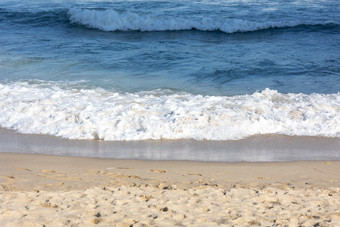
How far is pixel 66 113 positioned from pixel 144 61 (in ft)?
15.6

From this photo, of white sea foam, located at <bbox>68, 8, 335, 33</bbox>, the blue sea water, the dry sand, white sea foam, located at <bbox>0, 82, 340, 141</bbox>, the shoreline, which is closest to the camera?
the dry sand

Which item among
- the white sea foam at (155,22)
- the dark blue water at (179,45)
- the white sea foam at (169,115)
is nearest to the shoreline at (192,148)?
the white sea foam at (169,115)

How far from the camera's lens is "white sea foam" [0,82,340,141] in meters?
7.01

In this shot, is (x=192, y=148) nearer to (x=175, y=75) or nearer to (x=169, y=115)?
(x=169, y=115)

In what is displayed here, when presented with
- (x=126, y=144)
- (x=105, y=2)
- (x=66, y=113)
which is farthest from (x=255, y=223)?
(x=105, y=2)

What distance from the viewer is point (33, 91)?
356 inches

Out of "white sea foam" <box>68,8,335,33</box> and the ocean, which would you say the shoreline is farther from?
"white sea foam" <box>68,8,335,33</box>

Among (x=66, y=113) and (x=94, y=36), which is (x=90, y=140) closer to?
(x=66, y=113)

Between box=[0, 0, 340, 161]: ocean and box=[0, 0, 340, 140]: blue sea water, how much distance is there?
3cm

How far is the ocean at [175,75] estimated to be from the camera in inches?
277

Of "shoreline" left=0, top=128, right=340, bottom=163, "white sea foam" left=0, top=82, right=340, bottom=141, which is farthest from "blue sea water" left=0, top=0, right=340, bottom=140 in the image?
"shoreline" left=0, top=128, right=340, bottom=163

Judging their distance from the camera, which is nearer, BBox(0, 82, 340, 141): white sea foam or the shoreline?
the shoreline

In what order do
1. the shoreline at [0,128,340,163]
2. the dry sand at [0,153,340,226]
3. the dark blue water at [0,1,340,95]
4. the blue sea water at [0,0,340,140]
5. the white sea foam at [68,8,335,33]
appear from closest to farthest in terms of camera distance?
the dry sand at [0,153,340,226] → the shoreline at [0,128,340,163] → the blue sea water at [0,0,340,140] → the dark blue water at [0,1,340,95] → the white sea foam at [68,8,335,33]

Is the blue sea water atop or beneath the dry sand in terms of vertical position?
atop
